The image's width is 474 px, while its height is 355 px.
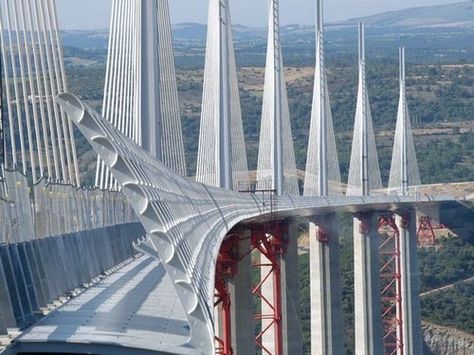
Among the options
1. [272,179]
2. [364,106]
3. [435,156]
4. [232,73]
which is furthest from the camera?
[435,156]

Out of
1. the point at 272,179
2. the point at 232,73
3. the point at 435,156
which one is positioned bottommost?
the point at 435,156

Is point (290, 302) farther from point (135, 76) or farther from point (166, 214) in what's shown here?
point (166, 214)

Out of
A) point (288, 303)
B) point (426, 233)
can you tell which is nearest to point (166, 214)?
point (288, 303)

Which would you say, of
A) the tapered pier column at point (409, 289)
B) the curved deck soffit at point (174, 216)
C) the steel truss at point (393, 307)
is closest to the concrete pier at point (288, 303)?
Answer: the curved deck soffit at point (174, 216)

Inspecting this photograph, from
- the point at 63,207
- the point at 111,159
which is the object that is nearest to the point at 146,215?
the point at 111,159

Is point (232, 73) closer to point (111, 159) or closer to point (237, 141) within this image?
point (237, 141)
